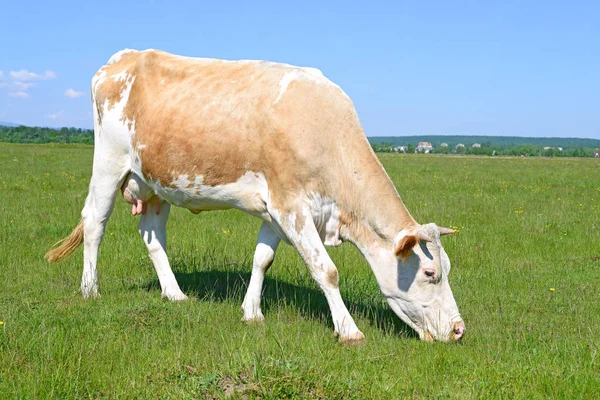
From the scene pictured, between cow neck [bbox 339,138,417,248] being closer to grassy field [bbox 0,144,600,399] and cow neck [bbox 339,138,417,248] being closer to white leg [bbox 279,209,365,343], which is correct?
white leg [bbox 279,209,365,343]

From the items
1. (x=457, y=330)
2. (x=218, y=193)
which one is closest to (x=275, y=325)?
(x=218, y=193)

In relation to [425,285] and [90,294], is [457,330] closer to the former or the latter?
[425,285]

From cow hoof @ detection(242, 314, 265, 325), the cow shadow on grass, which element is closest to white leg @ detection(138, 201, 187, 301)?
the cow shadow on grass

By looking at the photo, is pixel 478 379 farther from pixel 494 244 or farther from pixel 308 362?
pixel 494 244

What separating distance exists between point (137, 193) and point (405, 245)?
353 centimetres

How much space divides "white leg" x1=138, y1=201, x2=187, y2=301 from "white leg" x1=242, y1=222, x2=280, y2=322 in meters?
1.26

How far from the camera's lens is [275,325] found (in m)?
6.25

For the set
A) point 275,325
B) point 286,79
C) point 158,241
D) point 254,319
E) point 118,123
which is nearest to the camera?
point 275,325

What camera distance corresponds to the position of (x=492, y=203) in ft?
53.7

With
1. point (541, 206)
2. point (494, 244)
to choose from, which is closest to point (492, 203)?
point (541, 206)

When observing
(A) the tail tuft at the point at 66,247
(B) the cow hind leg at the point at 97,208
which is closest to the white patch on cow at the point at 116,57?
(B) the cow hind leg at the point at 97,208

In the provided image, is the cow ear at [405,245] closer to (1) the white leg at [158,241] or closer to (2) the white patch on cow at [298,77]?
(2) the white patch on cow at [298,77]

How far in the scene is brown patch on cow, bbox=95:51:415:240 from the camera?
20.0 ft

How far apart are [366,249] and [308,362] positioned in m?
1.63
